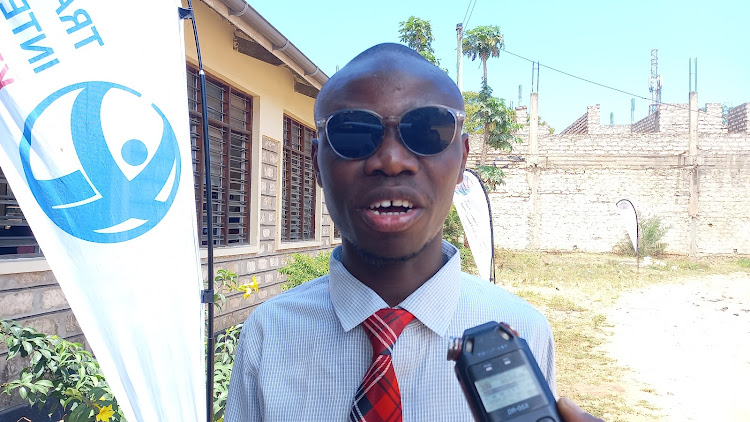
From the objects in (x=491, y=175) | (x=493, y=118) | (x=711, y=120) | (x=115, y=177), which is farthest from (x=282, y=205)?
(x=711, y=120)

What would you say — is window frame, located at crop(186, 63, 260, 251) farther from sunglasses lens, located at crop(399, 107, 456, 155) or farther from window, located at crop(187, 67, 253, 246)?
sunglasses lens, located at crop(399, 107, 456, 155)

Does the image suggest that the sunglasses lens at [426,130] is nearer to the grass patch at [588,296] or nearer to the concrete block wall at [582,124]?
the grass patch at [588,296]

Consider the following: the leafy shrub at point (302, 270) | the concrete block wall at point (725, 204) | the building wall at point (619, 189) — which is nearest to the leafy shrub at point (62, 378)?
the leafy shrub at point (302, 270)

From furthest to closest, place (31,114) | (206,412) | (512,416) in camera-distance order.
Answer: (206,412)
(31,114)
(512,416)

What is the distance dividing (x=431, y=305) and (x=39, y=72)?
5.06 ft

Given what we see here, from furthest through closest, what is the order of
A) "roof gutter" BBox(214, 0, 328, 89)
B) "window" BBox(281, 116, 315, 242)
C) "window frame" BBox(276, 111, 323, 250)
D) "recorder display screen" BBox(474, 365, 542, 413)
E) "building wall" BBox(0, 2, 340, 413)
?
"window" BBox(281, 116, 315, 242) → "window frame" BBox(276, 111, 323, 250) → "roof gutter" BBox(214, 0, 328, 89) → "building wall" BBox(0, 2, 340, 413) → "recorder display screen" BBox(474, 365, 542, 413)

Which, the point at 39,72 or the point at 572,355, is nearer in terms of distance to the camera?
the point at 39,72

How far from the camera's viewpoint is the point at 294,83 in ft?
25.1

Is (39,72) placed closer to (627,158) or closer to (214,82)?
(214,82)

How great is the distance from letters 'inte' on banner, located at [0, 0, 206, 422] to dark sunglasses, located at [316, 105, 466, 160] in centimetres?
122

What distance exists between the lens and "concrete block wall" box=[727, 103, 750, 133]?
19.8m

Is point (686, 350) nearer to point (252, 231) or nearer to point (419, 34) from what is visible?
point (252, 231)

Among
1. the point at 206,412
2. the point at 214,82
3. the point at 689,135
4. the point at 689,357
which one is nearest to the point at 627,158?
the point at 689,135

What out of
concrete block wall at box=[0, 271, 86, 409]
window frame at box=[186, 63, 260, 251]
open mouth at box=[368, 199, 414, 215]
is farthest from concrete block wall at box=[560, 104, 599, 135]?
open mouth at box=[368, 199, 414, 215]
